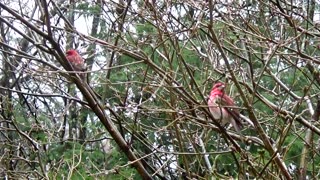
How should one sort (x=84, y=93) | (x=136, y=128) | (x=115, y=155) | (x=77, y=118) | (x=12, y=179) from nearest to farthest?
(x=84, y=93)
(x=136, y=128)
(x=12, y=179)
(x=115, y=155)
(x=77, y=118)

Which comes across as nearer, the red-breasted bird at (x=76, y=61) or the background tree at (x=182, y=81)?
the background tree at (x=182, y=81)

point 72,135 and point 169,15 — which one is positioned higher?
point 169,15

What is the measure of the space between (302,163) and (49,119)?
7097 mm

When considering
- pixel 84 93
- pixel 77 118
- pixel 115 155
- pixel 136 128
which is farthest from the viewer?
pixel 77 118

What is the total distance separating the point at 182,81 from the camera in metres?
7.80

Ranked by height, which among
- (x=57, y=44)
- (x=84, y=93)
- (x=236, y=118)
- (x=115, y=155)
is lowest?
(x=115, y=155)

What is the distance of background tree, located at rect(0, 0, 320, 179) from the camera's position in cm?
494

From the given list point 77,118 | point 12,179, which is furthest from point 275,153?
point 77,118

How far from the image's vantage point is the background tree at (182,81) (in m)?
4.94

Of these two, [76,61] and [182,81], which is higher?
[76,61]

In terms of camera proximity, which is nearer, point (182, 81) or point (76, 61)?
point (76, 61)

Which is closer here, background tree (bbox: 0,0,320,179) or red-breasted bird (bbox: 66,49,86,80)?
background tree (bbox: 0,0,320,179)

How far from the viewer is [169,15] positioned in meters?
5.86

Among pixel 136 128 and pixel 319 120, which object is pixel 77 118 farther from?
pixel 319 120
